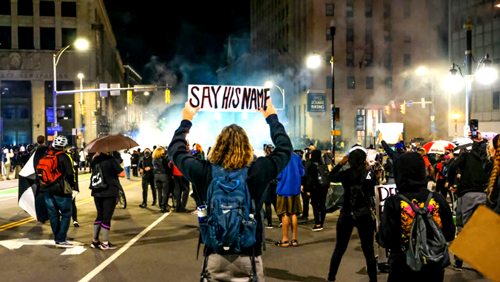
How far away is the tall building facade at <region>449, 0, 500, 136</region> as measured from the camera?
45.5m

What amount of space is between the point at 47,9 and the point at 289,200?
54137 millimetres

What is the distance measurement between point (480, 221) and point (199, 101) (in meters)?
2.75

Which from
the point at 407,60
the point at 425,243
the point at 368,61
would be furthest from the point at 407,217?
the point at 407,60

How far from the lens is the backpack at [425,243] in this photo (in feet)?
12.7

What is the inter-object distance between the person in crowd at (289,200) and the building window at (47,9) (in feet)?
175

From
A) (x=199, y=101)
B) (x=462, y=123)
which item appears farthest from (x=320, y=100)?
(x=199, y=101)

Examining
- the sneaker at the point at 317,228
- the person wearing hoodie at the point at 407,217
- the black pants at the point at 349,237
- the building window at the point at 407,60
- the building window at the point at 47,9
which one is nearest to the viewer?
the person wearing hoodie at the point at 407,217

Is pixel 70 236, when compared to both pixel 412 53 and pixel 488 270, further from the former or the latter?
pixel 412 53

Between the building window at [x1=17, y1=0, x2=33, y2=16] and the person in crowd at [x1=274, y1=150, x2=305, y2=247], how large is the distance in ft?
176

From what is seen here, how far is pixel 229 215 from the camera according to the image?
309 centimetres

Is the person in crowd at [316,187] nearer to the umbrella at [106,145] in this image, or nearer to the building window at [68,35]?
the umbrella at [106,145]

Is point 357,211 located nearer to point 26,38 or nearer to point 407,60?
point 26,38

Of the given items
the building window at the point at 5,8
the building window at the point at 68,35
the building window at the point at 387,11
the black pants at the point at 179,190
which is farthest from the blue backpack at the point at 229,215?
the building window at the point at 387,11

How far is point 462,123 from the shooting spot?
49625 millimetres
